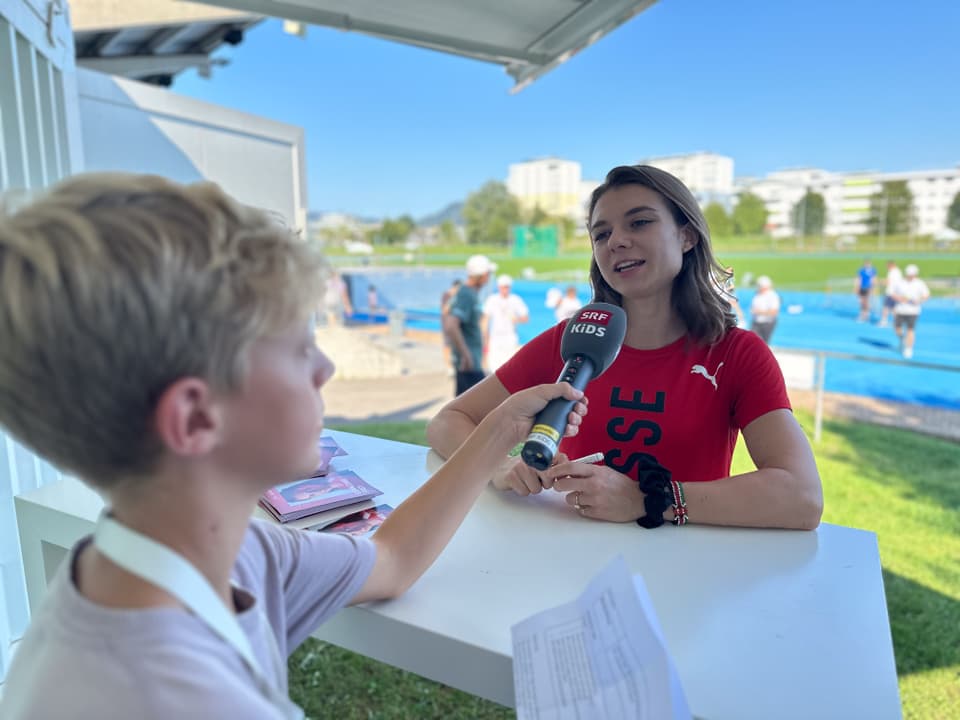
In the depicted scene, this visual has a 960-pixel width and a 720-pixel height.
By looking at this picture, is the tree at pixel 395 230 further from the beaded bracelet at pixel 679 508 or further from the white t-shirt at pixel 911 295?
the beaded bracelet at pixel 679 508

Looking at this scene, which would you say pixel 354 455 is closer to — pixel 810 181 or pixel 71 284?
pixel 71 284

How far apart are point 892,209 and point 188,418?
855 inches

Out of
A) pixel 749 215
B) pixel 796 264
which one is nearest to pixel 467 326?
pixel 749 215

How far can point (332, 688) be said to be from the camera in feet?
7.95

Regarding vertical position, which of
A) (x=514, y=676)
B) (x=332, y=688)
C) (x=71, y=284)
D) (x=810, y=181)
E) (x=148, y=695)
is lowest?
(x=332, y=688)

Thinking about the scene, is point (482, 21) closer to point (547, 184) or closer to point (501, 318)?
point (501, 318)

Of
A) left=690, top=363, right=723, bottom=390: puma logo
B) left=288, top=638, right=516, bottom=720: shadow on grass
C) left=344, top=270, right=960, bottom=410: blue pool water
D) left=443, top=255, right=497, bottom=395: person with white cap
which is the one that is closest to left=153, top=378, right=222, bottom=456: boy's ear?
left=690, top=363, right=723, bottom=390: puma logo

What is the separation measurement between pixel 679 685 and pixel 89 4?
380 inches

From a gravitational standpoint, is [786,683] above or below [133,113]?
below

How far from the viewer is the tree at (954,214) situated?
17125 millimetres

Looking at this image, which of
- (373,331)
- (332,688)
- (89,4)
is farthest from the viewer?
(373,331)

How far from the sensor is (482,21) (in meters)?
3.02

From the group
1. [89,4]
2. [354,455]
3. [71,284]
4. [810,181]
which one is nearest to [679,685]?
[71,284]

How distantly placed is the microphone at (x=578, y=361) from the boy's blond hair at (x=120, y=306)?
0.57 m
